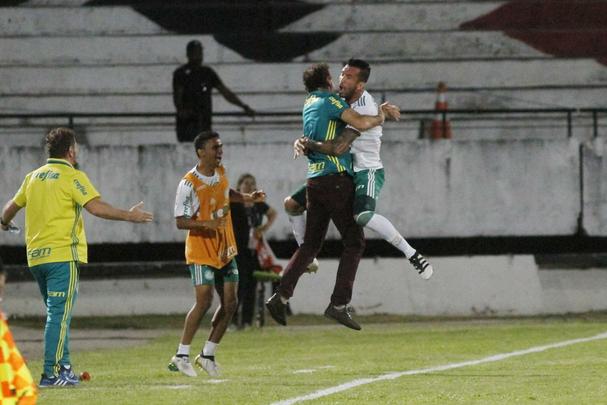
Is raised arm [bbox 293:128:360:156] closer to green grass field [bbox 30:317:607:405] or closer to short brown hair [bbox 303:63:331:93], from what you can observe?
short brown hair [bbox 303:63:331:93]

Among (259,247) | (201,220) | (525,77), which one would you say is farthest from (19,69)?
(201,220)

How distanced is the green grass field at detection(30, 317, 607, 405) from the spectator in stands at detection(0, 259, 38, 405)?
308 cm

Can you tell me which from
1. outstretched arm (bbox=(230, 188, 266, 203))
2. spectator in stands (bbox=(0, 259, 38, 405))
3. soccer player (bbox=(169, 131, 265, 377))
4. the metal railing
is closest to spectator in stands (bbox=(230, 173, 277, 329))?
the metal railing

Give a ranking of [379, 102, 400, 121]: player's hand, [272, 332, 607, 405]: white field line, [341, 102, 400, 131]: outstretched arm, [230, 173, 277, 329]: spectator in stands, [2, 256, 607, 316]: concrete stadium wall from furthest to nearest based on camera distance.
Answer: [2, 256, 607, 316]: concrete stadium wall, [230, 173, 277, 329]: spectator in stands, [379, 102, 400, 121]: player's hand, [341, 102, 400, 131]: outstretched arm, [272, 332, 607, 405]: white field line

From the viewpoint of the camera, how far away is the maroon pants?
12430 mm

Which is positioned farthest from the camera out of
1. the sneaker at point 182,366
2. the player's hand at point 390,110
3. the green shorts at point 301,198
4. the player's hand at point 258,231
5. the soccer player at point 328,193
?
the player's hand at point 258,231

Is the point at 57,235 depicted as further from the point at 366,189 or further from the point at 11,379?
the point at 11,379

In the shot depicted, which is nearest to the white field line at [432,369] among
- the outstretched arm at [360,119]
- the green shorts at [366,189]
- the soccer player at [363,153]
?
the soccer player at [363,153]

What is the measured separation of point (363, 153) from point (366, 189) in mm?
355

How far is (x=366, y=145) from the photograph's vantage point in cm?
1268

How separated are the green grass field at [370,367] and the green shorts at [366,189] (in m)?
1.38

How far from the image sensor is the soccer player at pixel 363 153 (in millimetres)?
12266

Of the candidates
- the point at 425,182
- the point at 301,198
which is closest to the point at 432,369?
the point at 301,198

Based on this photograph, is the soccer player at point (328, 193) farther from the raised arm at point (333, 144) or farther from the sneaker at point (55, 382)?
the sneaker at point (55, 382)
